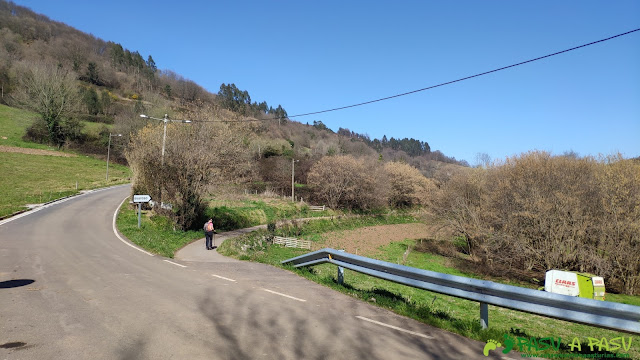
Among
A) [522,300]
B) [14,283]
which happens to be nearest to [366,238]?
[14,283]

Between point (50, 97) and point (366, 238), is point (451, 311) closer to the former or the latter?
point (366, 238)

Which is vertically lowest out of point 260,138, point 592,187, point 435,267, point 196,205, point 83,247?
point 435,267

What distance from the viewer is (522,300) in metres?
5.15

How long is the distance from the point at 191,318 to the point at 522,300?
5.17 m

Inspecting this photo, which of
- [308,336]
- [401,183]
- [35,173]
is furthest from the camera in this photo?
[401,183]

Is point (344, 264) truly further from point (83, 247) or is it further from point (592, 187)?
point (592, 187)

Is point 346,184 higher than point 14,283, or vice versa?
point 346,184

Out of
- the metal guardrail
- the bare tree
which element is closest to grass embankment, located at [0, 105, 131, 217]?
the bare tree


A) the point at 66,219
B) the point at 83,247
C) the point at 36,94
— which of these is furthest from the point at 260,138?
the point at 83,247

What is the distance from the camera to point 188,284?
826cm

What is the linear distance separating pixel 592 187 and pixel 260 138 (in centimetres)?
A: 5709

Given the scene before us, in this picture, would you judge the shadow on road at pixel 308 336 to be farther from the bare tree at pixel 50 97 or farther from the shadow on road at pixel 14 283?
the bare tree at pixel 50 97

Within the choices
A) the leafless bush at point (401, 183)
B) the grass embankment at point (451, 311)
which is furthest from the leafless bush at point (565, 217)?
the leafless bush at point (401, 183)

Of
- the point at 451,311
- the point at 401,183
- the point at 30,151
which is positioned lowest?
the point at 451,311
